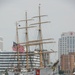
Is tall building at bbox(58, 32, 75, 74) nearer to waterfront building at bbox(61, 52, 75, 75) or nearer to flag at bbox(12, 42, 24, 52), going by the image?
waterfront building at bbox(61, 52, 75, 75)

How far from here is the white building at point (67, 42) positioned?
45509 millimetres

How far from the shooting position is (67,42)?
47.8m

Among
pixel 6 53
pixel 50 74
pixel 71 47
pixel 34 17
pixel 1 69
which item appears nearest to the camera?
pixel 50 74

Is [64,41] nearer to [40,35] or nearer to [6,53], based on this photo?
[6,53]

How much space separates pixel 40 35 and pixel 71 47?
24629 millimetres

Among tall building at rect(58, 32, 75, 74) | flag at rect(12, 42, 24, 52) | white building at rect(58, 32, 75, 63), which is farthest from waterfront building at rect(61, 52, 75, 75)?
flag at rect(12, 42, 24, 52)

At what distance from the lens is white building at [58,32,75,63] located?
4551 centimetres

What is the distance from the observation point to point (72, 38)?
154 ft

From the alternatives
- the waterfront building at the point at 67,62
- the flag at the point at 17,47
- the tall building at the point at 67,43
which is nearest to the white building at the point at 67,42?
the tall building at the point at 67,43

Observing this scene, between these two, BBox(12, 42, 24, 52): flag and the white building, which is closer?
BBox(12, 42, 24, 52): flag

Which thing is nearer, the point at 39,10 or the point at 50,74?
the point at 50,74

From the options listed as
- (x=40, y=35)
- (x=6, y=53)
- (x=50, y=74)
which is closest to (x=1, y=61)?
(x=6, y=53)

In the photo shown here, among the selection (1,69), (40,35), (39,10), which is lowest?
(1,69)

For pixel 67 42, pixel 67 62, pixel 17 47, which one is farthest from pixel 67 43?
pixel 17 47
